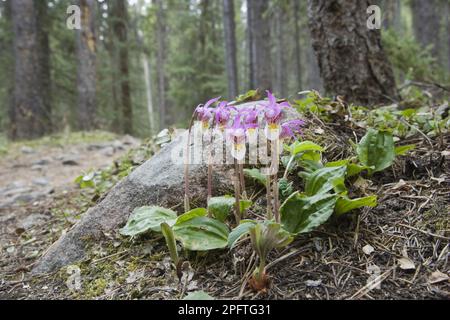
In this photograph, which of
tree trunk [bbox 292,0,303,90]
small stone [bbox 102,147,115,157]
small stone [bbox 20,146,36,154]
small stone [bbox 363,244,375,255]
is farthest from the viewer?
tree trunk [bbox 292,0,303,90]

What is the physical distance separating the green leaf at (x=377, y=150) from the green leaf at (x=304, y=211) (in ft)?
1.95

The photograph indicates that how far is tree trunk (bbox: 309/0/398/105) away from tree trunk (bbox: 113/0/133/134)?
952cm

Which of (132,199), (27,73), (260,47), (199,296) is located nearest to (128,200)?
(132,199)

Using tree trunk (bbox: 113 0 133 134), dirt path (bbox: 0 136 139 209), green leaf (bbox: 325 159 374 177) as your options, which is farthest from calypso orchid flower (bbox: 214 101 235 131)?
tree trunk (bbox: 113 0 133 134)

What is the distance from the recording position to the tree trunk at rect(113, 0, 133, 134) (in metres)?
12.2

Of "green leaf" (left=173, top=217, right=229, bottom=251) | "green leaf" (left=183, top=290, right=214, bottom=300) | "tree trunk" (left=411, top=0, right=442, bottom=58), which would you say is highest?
"tree trunk" (left=411, top=0, right=442, bottom=58)

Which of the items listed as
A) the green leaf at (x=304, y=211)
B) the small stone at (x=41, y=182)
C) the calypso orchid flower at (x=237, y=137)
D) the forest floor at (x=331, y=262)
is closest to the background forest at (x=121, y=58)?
the small stone at (x=41, y=182)

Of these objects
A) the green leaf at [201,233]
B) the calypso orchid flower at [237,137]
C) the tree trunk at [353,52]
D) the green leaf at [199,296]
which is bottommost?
the green leaf at [199,296]

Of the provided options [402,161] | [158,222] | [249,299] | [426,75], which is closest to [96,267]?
[158,222]

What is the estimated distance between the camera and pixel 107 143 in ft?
24.7

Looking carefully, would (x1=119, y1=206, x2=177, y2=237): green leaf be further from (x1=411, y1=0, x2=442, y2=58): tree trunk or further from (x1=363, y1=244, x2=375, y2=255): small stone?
(x1=411, y1=0, x2=442, y2=58): tree trunk

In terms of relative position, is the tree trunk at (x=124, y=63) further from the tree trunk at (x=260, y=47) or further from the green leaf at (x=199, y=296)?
the green leaf at (x=199, y=296)

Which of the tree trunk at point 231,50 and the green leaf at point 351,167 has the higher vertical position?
the tree trunk at point 231,50

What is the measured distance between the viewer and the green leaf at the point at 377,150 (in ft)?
6.74
